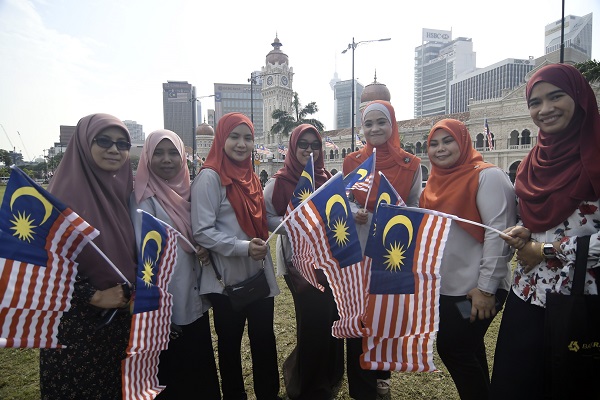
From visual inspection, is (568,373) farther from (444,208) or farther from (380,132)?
(380,132)

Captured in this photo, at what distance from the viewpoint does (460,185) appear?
95.3 inches

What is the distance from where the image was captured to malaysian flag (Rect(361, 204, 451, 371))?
2.21m

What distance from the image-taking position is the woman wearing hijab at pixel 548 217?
6.10ft

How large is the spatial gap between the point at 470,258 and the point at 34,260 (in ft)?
8.56

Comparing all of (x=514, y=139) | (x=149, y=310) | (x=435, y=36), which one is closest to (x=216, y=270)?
(x=149, y=310)

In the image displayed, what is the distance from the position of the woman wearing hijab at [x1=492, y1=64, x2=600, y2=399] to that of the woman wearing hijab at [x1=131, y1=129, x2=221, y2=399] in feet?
6.55

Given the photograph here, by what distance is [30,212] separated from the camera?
179cm

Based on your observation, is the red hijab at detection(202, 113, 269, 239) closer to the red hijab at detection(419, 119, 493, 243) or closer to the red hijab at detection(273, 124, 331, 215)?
the red hijab at detection(273, 124, 331, 215)

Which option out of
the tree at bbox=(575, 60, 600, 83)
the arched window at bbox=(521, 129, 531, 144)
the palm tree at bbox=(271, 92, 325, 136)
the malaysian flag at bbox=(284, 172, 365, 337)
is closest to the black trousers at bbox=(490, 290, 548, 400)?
the malaysian flag at bbox=(284, 172, 365, 337)

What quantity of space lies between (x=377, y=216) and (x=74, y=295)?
6.21 ft

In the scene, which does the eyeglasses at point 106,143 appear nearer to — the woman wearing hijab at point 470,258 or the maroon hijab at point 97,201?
the maroon hijab at point 97,201

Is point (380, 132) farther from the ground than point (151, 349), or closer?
farther from the ground

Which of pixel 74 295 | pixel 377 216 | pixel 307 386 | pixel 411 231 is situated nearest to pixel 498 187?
pixel 411 231

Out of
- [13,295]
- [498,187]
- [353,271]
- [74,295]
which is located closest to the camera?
[13,295]
